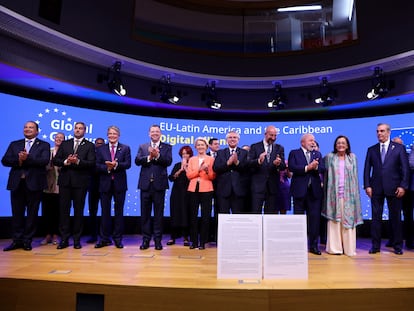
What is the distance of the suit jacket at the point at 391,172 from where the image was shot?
4.73 m

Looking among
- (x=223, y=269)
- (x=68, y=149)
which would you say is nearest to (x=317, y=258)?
(x=223, y=269)

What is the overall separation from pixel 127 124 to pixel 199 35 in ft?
7.62

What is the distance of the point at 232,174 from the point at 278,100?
105 inches

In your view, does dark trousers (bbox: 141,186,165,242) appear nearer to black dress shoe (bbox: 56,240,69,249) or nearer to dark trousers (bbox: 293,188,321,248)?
black dress shoe (bbox: 56,240,69,249)

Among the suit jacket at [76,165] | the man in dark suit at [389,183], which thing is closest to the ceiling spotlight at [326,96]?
the man in dark suit at [389,183]

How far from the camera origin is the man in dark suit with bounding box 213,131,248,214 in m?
4.78

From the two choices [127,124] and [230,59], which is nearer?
[230,59]

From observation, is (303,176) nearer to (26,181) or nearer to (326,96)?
(326,96)

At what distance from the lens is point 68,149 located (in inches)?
186

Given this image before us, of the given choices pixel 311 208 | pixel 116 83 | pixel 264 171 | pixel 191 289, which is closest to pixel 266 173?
pixel 264 171

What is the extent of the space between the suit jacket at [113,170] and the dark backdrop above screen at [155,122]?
2.12 meters

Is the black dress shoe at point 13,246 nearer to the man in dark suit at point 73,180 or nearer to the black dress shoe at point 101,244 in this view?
the man in dark suit at point 73,180

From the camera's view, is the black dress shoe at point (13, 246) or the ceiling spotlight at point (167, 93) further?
the ceiling spotlight at point (167, 93)

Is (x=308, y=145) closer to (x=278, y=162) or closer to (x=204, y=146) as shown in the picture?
(x=278, y=162)
